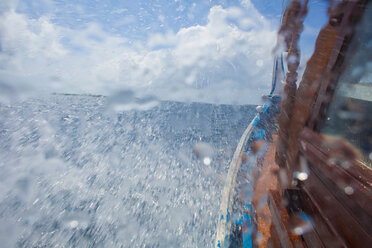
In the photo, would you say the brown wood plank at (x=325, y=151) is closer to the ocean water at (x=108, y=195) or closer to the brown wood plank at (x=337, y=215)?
the brown wood plank at (x=337, y=215)

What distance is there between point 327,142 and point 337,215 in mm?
566

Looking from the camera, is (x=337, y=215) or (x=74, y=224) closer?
(x=337, y=215)

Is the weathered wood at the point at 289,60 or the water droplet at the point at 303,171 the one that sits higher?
the weathered wood at the point at 289,60

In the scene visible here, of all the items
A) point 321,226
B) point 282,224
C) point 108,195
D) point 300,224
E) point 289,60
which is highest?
point 289,60

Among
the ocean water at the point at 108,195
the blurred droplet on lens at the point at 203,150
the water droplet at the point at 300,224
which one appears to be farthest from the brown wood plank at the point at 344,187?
the blurred droplet on lens at the point at 203,150

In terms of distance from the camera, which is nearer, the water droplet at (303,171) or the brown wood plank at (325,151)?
the brown wood plank at (325,151)

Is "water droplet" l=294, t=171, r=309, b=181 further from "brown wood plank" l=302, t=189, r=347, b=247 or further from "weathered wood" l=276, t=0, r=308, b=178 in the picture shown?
"weathered wood" l=276, t=0, r=308, b=178

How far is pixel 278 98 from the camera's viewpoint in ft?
25.9

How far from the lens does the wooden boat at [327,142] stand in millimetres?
1141

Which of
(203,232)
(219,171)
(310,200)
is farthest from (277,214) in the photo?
(219,171)

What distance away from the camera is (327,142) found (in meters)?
1.50

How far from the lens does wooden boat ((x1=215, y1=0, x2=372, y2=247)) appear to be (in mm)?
1141

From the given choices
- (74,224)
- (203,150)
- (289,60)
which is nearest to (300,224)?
(289,60)

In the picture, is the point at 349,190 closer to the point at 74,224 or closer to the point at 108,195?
the point at 74,224
